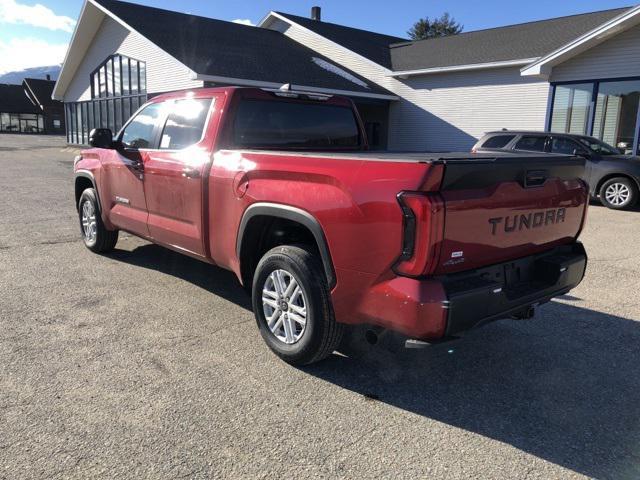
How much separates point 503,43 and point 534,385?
20.3 meters

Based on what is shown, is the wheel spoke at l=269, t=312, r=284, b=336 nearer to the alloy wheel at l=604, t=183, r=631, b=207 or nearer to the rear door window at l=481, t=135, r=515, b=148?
the rear door window at l=481, t=135, r=515, b=148

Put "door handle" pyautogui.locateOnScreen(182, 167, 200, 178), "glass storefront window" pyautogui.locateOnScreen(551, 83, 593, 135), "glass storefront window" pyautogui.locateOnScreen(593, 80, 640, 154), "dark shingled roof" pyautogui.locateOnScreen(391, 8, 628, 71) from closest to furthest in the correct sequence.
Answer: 1. "door handle" pyautogui.locateOnScreen(182, 167, 200, 178)
2. "glass storefront window" pyautogui.locateOnScreen(593, 80, 640, 154)
3. "glass storefront window" pyautogui.locateOnScreen(551, 83, 593, 135)
4. "dark shingled roof" pyautogui.locateOnScreen(391, 8, 628, 71)

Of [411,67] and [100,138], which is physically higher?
[411,67]

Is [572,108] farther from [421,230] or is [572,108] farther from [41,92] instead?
[41,92]

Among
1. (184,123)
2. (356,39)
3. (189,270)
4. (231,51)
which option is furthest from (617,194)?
(356,39)

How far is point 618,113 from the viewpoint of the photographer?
51.7 ft

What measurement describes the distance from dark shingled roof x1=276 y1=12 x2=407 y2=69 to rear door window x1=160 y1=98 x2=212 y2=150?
66.1 ft

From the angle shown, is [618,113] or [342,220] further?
[618,113]

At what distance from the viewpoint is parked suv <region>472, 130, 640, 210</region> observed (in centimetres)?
1107

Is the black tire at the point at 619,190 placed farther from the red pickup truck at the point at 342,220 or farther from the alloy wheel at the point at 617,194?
the red pickup truck at the point at 342,220

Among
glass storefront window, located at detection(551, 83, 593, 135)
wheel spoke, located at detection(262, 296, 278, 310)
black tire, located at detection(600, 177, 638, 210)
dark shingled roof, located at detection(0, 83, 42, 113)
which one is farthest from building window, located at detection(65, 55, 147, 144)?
dark shingled roof, located at detection(0, 83, 42, 113)

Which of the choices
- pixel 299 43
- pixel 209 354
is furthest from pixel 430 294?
pixel 299 43

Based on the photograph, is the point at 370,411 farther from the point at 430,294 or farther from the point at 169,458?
the point at 169,458

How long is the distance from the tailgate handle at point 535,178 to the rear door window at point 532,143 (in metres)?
9.13
